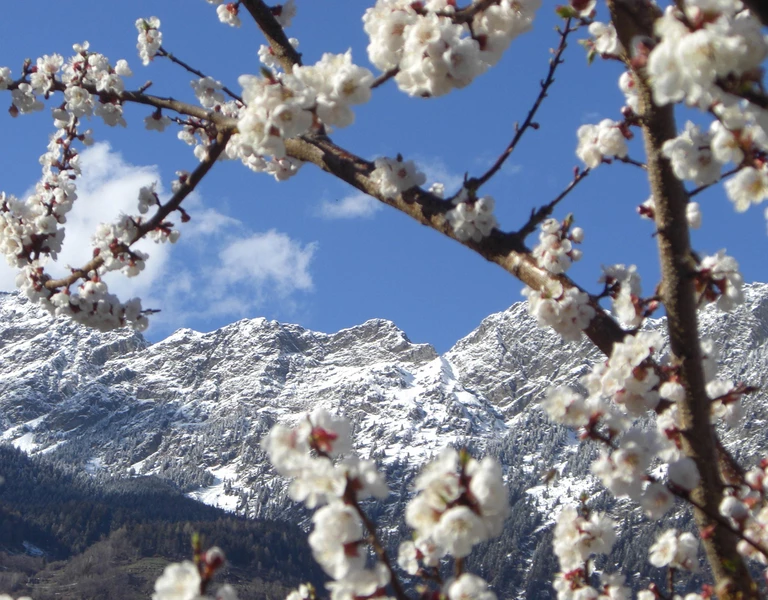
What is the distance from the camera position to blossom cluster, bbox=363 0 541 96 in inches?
120

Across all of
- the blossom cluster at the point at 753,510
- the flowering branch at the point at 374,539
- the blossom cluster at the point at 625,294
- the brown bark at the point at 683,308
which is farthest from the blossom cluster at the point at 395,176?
the blossom cluster at the point at 753,510

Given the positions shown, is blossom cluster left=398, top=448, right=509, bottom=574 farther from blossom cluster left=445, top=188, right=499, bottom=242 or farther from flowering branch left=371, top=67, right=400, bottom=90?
flowering branch left=371, top=67, right=400, bottom=90

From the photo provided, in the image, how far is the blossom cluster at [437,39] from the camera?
306cm

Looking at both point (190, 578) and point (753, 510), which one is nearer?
point (190, 578)

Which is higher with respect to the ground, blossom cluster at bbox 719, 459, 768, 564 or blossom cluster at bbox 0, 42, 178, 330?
blossom cluster at bbox 0, 42, 178, 330

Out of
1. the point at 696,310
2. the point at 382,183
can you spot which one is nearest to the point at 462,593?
the point at 696,310

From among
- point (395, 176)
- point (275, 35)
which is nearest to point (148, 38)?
point (275, 35)

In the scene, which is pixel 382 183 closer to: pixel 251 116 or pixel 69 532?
pixel 251 116

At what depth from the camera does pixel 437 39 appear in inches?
119

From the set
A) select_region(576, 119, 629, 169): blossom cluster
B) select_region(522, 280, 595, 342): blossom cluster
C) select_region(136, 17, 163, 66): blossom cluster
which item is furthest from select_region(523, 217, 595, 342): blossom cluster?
select_region(136, 17, 163, 66): blossom cluster

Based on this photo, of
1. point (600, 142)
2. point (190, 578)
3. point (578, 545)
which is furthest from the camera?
point (578, 545)

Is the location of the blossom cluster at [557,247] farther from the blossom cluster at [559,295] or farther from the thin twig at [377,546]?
the thin twig at [377,546]

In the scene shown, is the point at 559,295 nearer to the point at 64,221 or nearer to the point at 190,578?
the point at 190,578

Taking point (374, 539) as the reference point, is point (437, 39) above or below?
above
